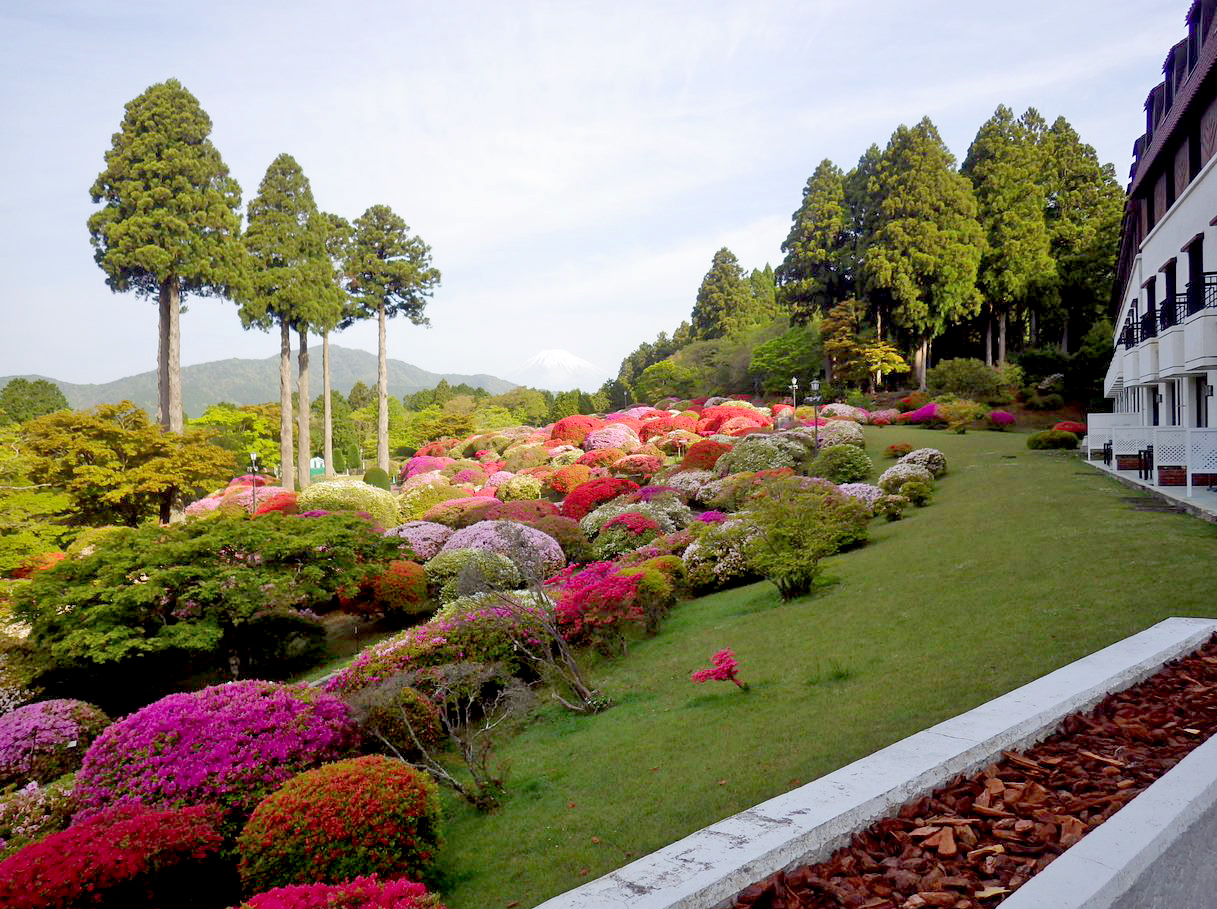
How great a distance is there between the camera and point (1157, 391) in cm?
1825

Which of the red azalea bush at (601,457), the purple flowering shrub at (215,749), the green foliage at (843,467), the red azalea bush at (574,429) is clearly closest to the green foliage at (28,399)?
the red azalea bush at (574,429)

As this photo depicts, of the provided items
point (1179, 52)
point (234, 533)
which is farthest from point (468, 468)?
point (1179, 52)

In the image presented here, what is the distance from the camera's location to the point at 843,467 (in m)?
19.5

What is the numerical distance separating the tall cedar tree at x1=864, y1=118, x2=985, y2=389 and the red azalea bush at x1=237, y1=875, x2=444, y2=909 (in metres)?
35.2

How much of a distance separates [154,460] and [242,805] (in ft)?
62.6

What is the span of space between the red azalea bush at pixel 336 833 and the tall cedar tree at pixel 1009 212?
1481 inches

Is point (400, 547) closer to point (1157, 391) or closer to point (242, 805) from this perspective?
point (242, 805)

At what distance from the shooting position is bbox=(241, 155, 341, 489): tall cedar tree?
90.1ft

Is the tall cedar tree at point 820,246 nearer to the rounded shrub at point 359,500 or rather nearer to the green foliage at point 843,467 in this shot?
the green foliage at point 843,467

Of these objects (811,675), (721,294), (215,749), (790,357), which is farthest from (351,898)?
(721,294)

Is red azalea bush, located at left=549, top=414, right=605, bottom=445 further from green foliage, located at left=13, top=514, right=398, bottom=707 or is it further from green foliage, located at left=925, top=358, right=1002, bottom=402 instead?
green foliage, located at left=13, top=514, right=398, bottom=707

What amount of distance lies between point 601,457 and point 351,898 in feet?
78.4

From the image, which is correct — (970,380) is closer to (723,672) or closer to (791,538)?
(791,538)

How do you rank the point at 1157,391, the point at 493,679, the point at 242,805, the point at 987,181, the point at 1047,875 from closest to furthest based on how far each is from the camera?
the point at 1047,875, the point at 242,805, the point at 493,679, the point at 1157,391, the point at 987,181
